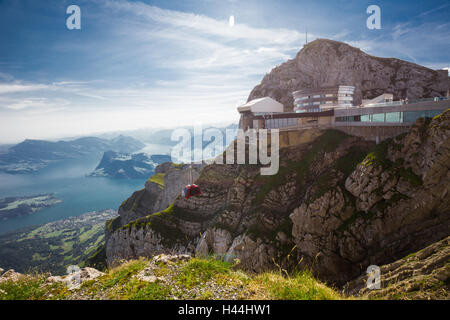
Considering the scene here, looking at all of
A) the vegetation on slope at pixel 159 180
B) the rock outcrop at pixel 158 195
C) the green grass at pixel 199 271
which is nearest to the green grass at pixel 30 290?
the green grass at pixel 199 271

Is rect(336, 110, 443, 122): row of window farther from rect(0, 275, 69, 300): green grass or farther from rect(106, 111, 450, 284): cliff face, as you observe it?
rect(0, 275, 69, 300): green grass

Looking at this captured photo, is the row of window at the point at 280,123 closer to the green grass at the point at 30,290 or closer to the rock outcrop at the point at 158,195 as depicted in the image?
the rock outcrop at the point at 158,195

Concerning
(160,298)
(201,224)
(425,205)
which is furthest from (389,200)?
(201,224)

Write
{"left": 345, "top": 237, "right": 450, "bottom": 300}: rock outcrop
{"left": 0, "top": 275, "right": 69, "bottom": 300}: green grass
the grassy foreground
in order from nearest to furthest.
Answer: the grassy foreground → {"left": 0, "top": 275, "right": 69, "bottom": 300}: green grass → {"left": 345, "top": 237, "right": 450, "bottom": 300}: rock outcrop

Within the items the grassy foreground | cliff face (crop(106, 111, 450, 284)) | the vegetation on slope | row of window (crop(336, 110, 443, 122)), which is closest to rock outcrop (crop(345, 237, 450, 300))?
the grassy foreground

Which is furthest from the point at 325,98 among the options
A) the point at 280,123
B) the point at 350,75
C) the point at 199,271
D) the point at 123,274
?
the point at 350,75
